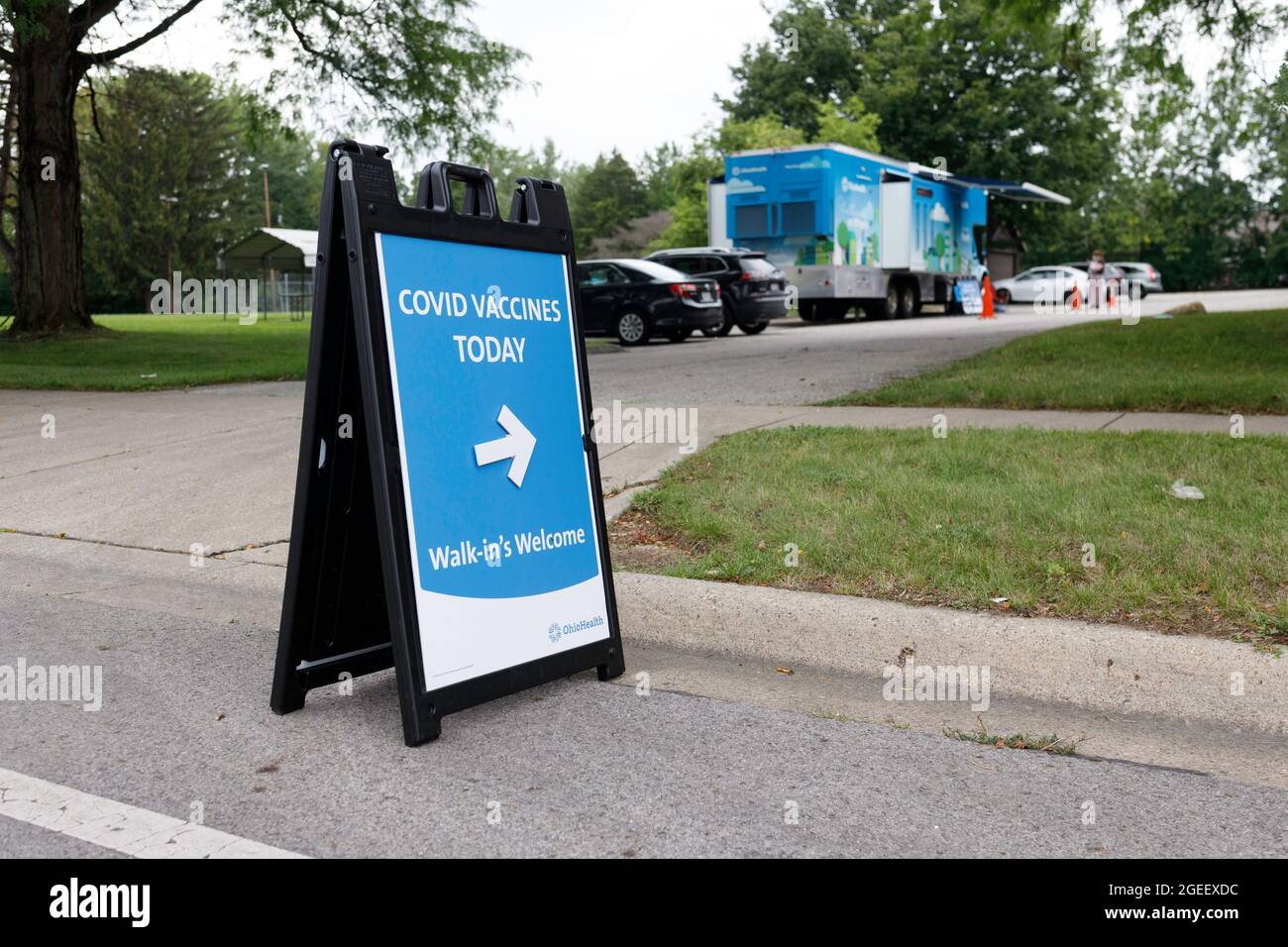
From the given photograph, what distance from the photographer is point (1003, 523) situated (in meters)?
5.56

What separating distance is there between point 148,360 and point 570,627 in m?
14.5

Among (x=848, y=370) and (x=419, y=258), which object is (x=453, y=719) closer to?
(x=419, y=258)

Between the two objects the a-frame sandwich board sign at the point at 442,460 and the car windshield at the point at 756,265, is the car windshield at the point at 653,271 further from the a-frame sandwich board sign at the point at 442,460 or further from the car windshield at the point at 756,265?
the a-frame sandwich board sign at the point at 442,460

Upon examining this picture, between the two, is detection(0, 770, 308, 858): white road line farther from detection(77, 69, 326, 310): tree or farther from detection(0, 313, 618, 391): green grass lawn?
detection(77, 69, 326, 310): tree

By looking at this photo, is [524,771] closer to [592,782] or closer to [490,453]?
[592,782]

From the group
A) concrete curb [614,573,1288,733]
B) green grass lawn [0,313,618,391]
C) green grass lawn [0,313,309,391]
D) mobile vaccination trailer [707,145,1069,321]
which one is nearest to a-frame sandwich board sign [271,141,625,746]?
concrete curb [614,573,1288,733]

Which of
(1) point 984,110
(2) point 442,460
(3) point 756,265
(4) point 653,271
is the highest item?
(1) point 984,110

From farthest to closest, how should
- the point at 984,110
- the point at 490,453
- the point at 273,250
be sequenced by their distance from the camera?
1. the point at 984,110
2. the point at 273,250
3. the point at 490,453

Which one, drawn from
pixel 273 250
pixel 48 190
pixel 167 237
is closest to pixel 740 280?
pixel 48 190

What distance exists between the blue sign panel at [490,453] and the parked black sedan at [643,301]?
16372 mm

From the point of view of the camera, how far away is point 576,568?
4375mm

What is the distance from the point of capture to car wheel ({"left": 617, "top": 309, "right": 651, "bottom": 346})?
68.7 ft

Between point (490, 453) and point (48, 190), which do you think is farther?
point (48, 190)

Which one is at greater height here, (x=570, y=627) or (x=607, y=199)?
(x=607, y=199)
